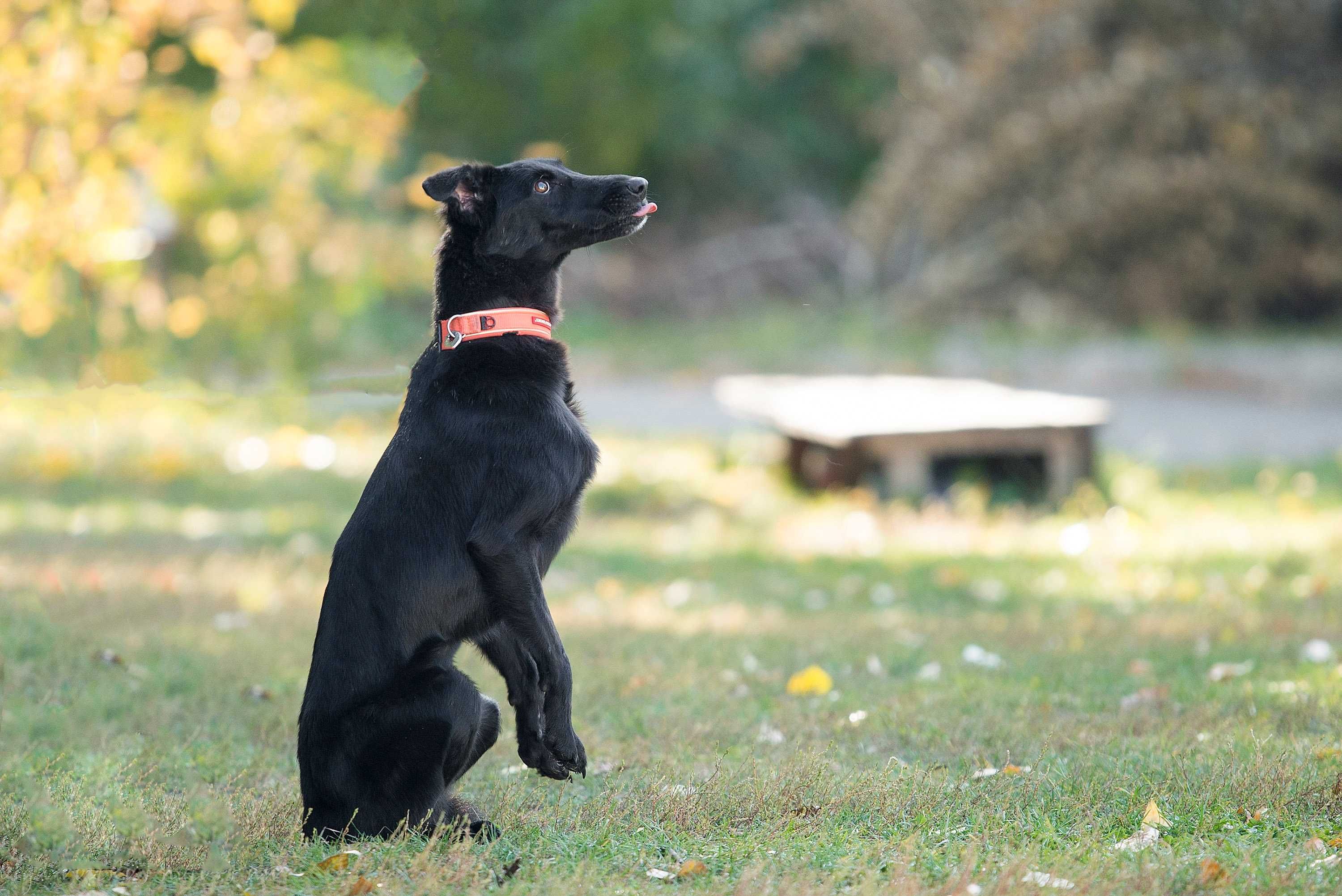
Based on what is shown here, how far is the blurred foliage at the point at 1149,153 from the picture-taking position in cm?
1212

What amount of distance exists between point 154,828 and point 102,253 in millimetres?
5693

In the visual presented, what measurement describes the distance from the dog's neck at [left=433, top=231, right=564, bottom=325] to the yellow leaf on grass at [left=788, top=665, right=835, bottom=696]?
5.60 ft

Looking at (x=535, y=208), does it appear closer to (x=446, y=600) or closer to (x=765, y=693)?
(x=446, y=600)

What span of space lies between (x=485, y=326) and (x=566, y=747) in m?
1.02

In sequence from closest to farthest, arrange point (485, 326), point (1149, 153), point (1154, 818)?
point (1154, 818), point (485, 326), point (1149, 153)

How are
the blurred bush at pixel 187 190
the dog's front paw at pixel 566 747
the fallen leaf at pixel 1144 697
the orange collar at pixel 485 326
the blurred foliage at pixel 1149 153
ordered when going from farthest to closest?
the blurred foliage at pixel 1149 153
the blurred bush at pixel 187 190
the fallen leaf at pixel 1144 697
the orange collar at pixel 485 326
the dog's front paw at pixel 566 747

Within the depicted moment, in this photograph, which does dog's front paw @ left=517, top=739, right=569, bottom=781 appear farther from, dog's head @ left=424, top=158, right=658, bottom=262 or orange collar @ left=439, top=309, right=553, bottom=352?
dog's head @ left=424, top=158, right=658, bottom=262

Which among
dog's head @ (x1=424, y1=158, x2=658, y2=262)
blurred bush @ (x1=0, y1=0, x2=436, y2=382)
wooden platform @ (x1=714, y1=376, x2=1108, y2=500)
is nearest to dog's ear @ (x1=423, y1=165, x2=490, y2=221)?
dog's head @ (x1=424, y1=158, x2=658, y2=262)

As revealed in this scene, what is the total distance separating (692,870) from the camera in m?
2.72

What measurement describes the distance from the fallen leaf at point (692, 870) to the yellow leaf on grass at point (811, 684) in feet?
5.57

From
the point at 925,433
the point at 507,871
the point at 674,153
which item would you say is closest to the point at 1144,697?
the point at 507,871

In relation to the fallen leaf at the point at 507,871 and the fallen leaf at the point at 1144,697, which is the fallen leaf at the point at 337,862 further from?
the fallen leaf at the point at 1144,697

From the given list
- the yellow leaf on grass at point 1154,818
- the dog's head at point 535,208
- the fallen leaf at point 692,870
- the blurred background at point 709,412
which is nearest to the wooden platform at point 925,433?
the blurred background at point 709,412

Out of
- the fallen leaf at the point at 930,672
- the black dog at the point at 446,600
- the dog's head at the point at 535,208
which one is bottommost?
the fallen leaf at the point at 930,672
